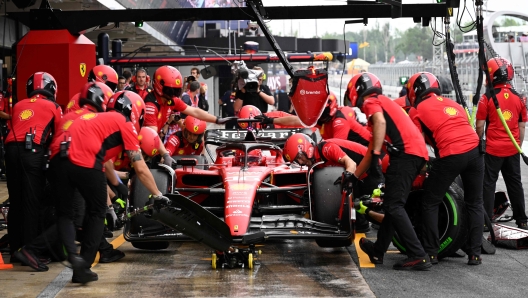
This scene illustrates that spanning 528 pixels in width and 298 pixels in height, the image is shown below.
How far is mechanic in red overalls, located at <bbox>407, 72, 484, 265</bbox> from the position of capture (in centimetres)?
881

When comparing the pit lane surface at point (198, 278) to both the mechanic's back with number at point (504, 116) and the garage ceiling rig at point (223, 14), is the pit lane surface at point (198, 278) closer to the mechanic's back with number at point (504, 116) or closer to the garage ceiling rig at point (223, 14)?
the mechanic's back with number at point (504, 116)

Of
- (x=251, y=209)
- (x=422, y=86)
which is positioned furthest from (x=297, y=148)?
(x=422, y=86)

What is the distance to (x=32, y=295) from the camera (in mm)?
7535

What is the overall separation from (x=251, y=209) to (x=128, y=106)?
1.50 m

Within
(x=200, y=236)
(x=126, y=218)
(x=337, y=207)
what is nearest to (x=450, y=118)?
(x=337, y=207)

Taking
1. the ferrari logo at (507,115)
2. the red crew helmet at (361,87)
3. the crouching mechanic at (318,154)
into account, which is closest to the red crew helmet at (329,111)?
the crouching mechanic at (318,154)

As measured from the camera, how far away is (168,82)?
11.2 m

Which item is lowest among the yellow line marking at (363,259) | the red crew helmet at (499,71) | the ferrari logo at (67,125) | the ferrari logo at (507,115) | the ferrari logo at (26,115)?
the yellow line marking at (363,259)

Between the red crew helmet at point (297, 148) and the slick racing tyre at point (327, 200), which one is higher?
the red crew helmet at point (297, 148)

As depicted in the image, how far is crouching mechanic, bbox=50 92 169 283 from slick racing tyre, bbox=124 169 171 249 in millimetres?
769

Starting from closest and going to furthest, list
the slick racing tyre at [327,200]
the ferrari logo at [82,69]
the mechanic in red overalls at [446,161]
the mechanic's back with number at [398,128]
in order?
the mechanic's back with number at [398,128] < the mechanic in red overalls at [446,161] < the slick racing tyre at [327,200] < the ferrari logo at [82,69]

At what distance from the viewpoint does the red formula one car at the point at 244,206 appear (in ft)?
27.1

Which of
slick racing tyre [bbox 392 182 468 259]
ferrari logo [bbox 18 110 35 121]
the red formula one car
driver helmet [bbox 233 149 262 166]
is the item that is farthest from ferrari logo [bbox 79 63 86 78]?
slick racing tyre [bbox 392 182 468 259]

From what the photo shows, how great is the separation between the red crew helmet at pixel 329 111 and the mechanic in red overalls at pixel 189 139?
75.1 inches
